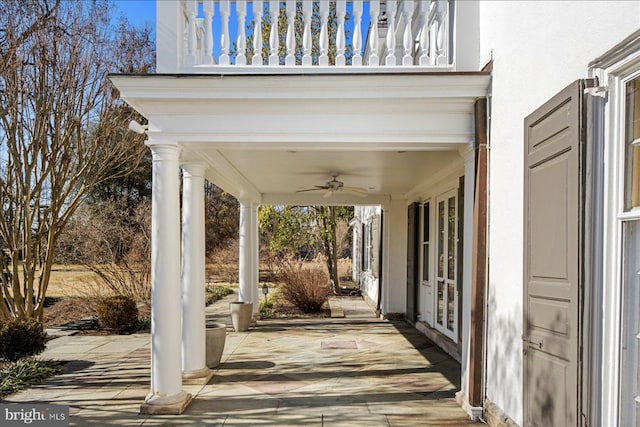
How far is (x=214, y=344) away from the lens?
6668 millimetres

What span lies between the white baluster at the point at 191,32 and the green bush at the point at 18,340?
4530 millimetres

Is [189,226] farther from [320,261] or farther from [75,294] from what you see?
[320,261]

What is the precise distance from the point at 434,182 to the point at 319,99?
167 inches

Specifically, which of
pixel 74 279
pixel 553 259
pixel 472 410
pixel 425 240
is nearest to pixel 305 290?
pixel 425 240

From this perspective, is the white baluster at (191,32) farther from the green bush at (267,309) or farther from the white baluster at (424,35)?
the green bush at (267,309)

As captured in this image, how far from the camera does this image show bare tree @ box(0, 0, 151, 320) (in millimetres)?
7789

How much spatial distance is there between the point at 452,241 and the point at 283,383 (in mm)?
3395

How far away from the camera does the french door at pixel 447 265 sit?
7.39 m

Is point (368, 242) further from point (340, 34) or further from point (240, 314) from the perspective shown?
point (340, 34)

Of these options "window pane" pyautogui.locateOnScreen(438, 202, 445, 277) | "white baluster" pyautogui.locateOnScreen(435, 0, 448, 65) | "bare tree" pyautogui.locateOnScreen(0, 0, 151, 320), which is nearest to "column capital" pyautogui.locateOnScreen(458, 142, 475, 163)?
"white baluster" pyautogui.locateOnScreen(435, 0, 448, 65)

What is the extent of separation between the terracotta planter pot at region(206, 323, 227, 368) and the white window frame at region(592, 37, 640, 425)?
497 centimetres

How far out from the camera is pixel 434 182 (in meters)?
8.48

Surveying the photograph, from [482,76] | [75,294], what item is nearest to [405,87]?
[482,76]

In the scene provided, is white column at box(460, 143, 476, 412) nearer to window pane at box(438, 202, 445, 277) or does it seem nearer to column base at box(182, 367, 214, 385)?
column base at box(182, 367, 214, 385)
